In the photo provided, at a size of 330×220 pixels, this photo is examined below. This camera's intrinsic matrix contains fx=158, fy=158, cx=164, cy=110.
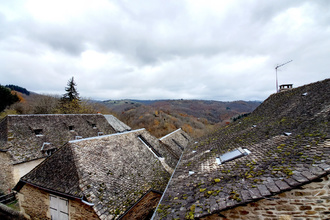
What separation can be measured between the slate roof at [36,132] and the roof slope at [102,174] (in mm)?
7231

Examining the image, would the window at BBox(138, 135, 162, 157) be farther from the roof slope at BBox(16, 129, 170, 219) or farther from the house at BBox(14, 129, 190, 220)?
the house at BBox(14, 129, 190, 220)

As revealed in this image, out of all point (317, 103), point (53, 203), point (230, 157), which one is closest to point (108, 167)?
point (53, 203)

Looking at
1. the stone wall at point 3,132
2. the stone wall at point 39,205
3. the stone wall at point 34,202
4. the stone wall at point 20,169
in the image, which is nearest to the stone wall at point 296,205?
the stone wall at point 39,205

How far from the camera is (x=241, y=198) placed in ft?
11.4

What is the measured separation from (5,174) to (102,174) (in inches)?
469

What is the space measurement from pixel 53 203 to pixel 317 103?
13.2 meters

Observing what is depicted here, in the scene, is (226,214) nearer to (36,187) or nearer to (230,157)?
(230,157)

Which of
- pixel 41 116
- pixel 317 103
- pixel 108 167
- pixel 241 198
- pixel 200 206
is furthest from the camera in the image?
pixel 41 116

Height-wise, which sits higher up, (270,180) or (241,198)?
(270,180)

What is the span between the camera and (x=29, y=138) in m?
15.6

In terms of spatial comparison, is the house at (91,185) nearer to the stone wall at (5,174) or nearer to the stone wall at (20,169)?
the stone wall at (20,169)

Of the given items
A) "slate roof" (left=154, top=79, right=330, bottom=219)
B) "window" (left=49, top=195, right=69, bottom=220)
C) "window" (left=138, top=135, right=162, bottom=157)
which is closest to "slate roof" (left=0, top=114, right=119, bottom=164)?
"window" (left=49, top=195, right=69, bottom=220)

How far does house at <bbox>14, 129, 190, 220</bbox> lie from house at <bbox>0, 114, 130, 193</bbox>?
19.8 ft

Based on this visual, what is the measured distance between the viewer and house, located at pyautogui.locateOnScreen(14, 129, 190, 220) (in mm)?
7031
